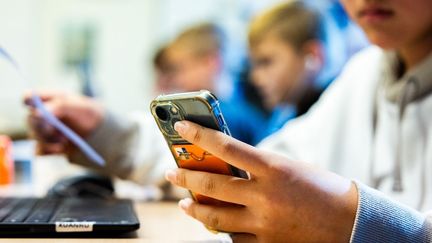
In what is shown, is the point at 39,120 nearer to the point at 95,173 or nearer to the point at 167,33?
the point at 95,173

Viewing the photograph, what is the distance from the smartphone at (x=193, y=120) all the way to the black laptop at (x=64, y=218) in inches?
3.8

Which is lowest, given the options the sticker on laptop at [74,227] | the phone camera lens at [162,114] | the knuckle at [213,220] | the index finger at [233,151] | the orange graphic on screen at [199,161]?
the sticker on laptop at [74,227]

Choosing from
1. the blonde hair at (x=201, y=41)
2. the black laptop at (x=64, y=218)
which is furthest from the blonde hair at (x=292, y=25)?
the black laptop at (x=64, y=218)

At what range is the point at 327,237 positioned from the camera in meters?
0.50

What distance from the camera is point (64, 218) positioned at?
624 mm

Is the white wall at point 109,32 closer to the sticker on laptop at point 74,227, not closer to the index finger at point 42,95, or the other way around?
the index finger at point 42,95

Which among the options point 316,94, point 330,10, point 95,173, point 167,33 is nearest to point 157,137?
point 95,173

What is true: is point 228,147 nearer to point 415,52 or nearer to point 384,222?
→ point 384,222

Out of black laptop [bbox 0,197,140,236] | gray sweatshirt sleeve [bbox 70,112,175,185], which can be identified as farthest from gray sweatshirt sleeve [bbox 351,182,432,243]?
gray sweatshirt sleeve [bbox 70,112,175,185]

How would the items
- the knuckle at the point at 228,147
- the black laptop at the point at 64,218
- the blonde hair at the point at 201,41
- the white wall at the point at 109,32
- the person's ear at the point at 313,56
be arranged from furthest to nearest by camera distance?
the white wall at the point at 109,32, the blonde hair at the point at 201,41, the person's ear at the point at 313,56, the black laptop at the point at 64,218, the knuckle at the point at 228,147

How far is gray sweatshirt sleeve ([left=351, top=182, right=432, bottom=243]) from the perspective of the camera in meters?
0.50

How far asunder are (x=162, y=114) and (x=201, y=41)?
6.62 feet

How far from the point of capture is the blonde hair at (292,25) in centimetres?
199

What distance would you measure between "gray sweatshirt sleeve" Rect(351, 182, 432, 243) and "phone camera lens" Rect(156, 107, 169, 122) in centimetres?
18
